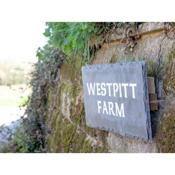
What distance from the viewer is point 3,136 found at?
3.68 meters

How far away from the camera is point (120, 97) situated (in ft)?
4.80

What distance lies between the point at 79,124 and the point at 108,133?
520 mm

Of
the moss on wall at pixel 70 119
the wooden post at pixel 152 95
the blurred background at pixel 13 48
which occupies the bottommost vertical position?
the moss on wall at pixel 70 119

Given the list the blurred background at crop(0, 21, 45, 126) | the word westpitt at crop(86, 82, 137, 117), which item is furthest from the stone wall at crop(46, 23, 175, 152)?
the blurred background at crop(0, 21, 45, 126)

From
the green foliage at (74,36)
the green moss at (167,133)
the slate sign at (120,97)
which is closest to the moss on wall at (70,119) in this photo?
the green foliage at (74,36)

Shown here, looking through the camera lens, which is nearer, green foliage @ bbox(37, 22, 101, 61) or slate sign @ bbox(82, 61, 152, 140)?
slate sign @ bbox(82, 61, 152, 140)

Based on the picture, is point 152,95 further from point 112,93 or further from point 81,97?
point 81,97

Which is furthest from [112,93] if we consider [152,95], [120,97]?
[152,95]

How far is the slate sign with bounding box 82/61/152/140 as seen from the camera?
1.36 m

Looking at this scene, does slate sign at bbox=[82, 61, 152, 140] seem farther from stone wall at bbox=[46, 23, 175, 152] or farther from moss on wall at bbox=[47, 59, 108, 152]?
moss on wall at bbox=[47, 59, 108, 152]

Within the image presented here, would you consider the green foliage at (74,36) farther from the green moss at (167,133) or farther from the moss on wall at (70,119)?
the green moss at (167,133)

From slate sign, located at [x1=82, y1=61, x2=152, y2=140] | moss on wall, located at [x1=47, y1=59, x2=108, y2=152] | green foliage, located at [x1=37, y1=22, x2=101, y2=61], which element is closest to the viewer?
slate sign, located at [x1=82, y1=61, x2=152, y2=140]

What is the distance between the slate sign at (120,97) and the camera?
4.47 feet
